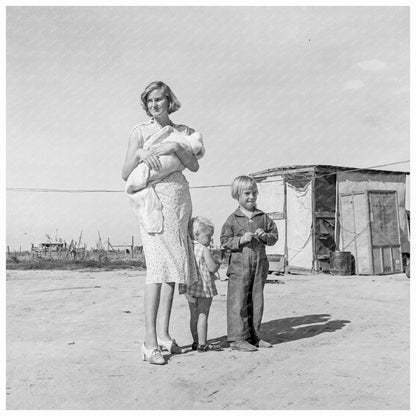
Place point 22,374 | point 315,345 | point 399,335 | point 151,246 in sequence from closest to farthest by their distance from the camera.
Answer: point 22,374
point 151,246
point 315,345
point 399,335

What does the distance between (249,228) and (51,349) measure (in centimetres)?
173

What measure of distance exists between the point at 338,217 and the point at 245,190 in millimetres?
11162

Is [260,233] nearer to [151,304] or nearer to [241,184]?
[241,184]

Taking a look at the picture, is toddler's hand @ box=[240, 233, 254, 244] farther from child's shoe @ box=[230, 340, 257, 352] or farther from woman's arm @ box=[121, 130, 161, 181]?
woman's arm @ box=[121, 130, 161, 181]

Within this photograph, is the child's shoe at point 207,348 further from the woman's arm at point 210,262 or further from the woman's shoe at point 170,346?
the woman's arm at point 210,262

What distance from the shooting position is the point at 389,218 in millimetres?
14562

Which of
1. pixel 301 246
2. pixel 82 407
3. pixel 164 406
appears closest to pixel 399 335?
pixel 164 406

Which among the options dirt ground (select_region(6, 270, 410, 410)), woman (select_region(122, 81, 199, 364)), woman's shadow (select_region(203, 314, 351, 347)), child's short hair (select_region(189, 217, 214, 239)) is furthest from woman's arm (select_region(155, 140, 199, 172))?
woman's shadow (select_region(203, 314, 351, 347))

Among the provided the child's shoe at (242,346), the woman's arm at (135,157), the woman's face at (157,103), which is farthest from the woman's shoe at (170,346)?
the woman's face at (157,103)

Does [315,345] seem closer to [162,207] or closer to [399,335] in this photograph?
[399,335]

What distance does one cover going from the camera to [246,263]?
4098 mm

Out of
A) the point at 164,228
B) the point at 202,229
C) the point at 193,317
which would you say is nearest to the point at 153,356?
the point at 193,317

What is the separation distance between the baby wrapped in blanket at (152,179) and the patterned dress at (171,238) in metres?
0.05

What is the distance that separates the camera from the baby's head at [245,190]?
4.15 meters
